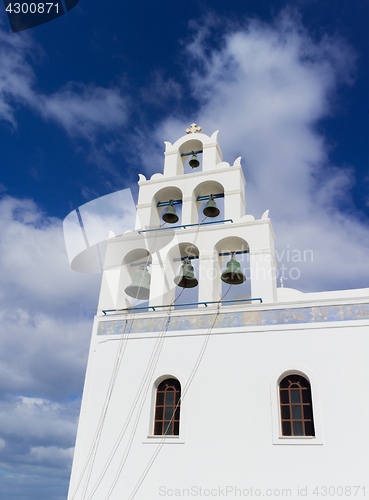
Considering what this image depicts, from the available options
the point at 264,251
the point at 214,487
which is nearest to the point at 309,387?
the point at 214,487

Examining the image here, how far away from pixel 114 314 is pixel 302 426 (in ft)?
14.1

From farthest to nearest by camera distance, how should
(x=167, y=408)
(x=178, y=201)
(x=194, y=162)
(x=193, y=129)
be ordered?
1. (x=193, y=129)
2. (x=194, y=162)
3. (x=178, y=201)
4. (x=167, y=408)

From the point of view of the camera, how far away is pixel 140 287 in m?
9.41

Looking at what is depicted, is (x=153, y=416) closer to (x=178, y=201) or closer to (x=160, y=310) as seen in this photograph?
(x=160, y=310)

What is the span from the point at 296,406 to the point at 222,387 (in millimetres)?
1317

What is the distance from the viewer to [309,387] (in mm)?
7301

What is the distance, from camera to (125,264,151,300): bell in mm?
9414

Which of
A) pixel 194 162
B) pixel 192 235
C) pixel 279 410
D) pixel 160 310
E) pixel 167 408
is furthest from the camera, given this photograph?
pixel 194 162

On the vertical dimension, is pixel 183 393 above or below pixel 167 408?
above

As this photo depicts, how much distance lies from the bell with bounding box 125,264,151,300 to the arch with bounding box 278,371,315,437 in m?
3.57

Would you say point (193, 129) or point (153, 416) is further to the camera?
point (193, 129)

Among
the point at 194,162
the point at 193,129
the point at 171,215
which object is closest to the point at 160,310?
the point at 171,215

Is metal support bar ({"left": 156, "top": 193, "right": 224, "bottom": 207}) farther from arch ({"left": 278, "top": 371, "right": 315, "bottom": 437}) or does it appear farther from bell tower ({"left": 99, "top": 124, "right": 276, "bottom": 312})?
arch ({"left": 278, "top": 371, "right": 315, "bottom": 437})

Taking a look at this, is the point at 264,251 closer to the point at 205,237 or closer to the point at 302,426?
the point at 205,237
